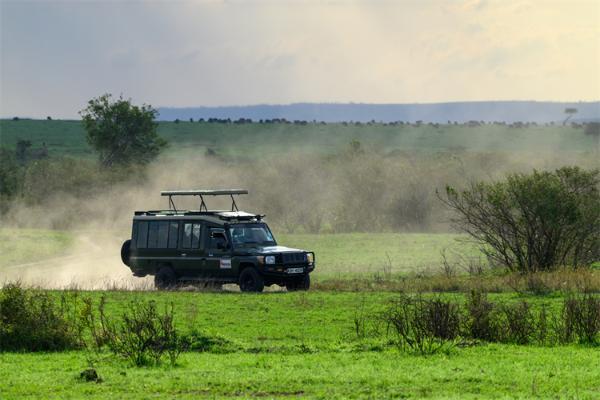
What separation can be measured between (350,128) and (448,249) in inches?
4450

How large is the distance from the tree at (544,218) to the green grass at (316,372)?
1551 centimetres

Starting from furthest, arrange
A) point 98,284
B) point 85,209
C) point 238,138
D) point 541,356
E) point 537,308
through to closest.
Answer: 1. point 238,138
2. point 85,209
3. point 98,284
4. point 537,308
5. point 541,356

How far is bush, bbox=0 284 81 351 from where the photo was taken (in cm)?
2203

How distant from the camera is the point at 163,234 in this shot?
36.5 m

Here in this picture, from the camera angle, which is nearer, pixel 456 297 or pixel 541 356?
pixel 541 356

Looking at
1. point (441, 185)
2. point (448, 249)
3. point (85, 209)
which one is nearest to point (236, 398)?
point (448, 249)

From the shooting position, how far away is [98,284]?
40250 mm

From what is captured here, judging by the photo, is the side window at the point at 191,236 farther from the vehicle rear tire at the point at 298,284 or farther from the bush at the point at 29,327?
the bush at the point at 29,327

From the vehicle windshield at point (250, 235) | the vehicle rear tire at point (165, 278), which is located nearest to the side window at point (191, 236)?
the vehicle rear tire at point (165, 278)

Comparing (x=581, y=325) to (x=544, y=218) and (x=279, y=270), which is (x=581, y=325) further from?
(x=544, y=218)

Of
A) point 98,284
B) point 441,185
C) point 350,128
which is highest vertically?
point 350,128

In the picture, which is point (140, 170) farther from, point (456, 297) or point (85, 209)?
point (456, 297)

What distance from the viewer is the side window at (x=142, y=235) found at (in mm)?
36969

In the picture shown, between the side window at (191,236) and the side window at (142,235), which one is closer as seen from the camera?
the side window at (191,236)
